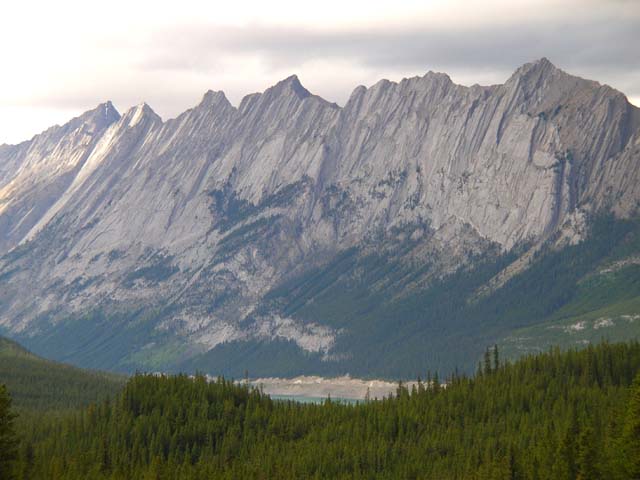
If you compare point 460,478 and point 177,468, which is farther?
point 177,468

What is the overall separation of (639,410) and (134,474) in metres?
73.8

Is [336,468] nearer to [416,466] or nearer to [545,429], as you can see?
[416,466]

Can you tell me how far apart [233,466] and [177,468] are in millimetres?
8629

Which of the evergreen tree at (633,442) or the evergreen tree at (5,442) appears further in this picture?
the evergreen tree at (633,442)

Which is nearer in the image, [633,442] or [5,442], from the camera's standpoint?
[5,442]

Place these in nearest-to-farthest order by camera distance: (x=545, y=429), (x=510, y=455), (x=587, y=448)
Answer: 1. (x=587, y=448)
2. (x=510, y=455)
3. (x=545, y=429)

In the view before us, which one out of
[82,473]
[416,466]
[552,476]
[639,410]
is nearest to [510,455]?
[552,476]

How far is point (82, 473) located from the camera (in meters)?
188

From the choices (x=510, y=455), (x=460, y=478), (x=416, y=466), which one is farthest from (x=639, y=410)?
(x=416, y=466)

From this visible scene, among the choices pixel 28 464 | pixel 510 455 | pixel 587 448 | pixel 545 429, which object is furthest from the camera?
pixel 545 429

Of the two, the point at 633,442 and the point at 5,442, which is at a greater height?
the point at 5,442

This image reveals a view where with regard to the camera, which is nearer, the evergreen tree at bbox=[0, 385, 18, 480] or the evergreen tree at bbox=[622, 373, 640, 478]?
the evergreen tree at bbox=[0, 385, 18, 480]

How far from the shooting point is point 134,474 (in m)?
187

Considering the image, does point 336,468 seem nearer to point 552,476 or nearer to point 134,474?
point 134,474
